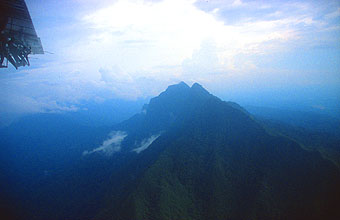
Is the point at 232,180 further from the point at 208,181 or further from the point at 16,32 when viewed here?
the point at 16,32

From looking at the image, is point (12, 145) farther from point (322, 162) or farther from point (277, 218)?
point (322, 162)

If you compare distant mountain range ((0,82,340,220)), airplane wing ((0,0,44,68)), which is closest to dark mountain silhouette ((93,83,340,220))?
distant mountain range ((0,82,340,220))

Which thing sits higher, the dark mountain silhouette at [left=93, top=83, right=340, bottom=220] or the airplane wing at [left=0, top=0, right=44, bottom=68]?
the airplane wing at [left=0, top=0, right=44, bottom=68]

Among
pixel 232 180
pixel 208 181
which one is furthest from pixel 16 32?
→ pixel 232 180

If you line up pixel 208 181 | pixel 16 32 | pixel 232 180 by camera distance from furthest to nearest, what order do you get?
pixel 208 181 → pixel 232 180 → pixel 16 32

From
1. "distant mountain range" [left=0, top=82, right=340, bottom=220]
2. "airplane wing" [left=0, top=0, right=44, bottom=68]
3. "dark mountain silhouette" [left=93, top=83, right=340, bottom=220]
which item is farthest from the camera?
"distant mountain range" [left=0, top=82, right=340, bottom=220]

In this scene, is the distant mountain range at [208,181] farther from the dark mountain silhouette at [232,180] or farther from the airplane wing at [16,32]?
the airplane wing at [16,32]

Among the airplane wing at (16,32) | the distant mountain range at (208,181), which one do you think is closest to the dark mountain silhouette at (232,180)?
the distant mountain range at (208,181)

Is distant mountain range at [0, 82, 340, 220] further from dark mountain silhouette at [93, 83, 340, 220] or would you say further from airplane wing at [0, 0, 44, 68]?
airplane wing at [0, 0, 44, 68]
